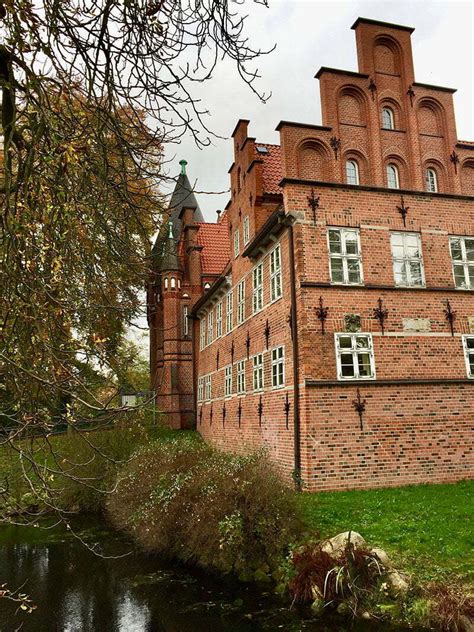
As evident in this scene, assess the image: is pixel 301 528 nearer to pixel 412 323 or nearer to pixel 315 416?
pixel 315 416

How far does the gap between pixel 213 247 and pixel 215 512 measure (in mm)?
22541

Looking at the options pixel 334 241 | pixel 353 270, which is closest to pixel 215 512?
pixel 353 270

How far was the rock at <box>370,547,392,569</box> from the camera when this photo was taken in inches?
282

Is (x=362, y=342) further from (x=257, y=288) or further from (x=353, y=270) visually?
(x=257, y=288)

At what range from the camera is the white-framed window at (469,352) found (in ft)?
41.4

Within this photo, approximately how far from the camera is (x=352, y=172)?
43.9 ft

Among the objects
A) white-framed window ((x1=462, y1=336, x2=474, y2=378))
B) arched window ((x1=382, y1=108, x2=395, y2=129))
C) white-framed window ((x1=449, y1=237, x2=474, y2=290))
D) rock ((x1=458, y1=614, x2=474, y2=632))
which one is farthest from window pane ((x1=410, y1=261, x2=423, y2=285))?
rock ((x1=458, y1=614, x2=474, y2=632))

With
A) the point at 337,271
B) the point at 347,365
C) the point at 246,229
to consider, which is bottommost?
the point at 347,365

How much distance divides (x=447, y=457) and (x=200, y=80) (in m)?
10.7

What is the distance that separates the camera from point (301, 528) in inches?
348

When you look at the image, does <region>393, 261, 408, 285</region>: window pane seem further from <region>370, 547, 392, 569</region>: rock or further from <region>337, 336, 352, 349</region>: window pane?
<region>370, 547, 392, 569</region>: rock

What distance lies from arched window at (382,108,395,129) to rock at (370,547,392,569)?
419 inches

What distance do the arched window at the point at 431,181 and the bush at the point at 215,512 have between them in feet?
27.0

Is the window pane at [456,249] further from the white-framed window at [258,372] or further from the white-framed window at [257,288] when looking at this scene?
the white-framed window at [258,372]
